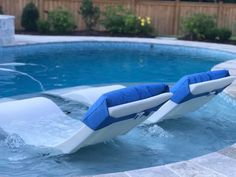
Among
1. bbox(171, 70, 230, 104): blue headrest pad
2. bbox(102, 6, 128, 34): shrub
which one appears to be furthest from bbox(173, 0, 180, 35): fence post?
bbox(171, 70, 230, 104): blue headrest pad

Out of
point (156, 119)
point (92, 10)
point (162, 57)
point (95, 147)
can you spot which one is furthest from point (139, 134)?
point (92, 10)

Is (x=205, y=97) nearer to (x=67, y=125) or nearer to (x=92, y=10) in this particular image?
(x=67, y=125)

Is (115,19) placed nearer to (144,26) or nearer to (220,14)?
(144,26)

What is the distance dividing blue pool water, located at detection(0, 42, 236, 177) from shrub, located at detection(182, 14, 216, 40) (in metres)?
2.56

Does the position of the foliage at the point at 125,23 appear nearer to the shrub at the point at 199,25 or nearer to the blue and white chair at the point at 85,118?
the shrub at the point at 199,25

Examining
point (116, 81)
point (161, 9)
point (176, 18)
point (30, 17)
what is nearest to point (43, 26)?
point (30, 17)

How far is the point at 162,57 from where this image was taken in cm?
1527

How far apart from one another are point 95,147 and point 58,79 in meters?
5.41

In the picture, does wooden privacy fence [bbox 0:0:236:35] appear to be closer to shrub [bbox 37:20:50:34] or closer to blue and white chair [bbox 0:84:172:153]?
shrub [bbox 37:20:50:34]

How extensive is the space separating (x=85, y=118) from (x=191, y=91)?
6.19ft

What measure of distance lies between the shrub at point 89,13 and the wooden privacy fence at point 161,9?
50cm

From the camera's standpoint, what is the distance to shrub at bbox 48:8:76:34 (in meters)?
19.0

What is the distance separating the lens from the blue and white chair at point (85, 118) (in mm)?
5074

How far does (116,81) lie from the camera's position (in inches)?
447
